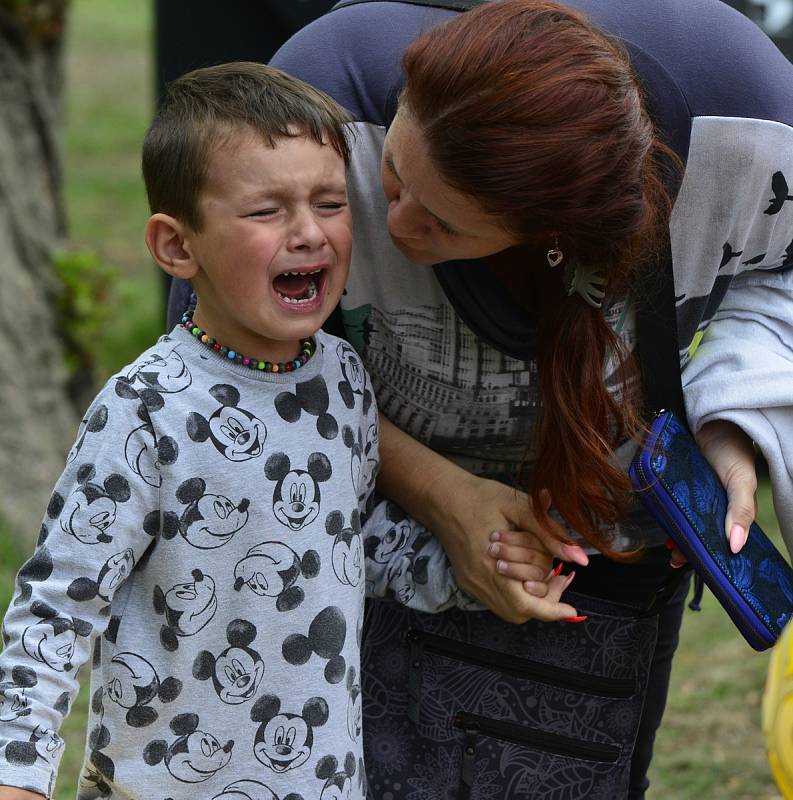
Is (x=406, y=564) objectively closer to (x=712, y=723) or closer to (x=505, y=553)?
(x=505, y=553)

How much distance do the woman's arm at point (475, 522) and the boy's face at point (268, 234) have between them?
373 millimetres

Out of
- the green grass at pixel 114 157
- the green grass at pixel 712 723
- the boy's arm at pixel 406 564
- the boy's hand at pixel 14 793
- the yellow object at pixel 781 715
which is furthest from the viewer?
the green grass at pixel 114 157

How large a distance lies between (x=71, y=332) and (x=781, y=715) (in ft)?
13.1

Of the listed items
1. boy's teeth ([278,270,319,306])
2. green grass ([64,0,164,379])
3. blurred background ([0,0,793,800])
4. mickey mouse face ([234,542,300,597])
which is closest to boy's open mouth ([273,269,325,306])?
boy's teeth ([278,270,319,306])

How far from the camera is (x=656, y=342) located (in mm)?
1952

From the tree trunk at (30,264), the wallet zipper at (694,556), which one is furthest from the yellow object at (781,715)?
the tree trunk at (30,264)

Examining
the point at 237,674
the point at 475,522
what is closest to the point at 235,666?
the point at 237,674

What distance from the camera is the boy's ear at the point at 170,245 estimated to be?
176cm

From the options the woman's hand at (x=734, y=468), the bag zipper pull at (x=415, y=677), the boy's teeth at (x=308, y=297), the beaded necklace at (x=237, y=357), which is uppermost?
the boy's teeth at (x=308, y=297)

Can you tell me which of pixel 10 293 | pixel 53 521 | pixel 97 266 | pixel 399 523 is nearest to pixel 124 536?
pixel 53 521

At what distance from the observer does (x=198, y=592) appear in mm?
1690

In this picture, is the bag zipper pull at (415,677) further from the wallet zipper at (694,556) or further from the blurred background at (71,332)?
the blurred background at (71,332)

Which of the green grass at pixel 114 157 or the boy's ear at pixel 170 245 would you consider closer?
the boy's ear at pixel 170 245

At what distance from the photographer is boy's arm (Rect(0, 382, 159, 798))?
155 centimetres
